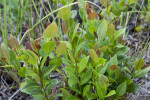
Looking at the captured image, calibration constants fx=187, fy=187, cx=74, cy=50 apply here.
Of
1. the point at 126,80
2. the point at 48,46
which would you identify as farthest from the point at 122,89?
the point at 48,46

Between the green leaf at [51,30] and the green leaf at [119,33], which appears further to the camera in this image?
the green leaf at [119,33]

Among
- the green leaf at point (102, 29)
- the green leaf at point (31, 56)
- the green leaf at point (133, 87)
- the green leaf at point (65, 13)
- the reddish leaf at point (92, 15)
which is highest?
the green leaf at point (65, 13)

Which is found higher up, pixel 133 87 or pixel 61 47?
pixel 61 47

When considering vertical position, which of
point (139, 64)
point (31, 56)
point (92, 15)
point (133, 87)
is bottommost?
point (133, 87)

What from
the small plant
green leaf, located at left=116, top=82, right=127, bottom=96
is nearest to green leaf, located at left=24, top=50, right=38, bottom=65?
the small plant

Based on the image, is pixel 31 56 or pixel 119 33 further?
pixel 119 33

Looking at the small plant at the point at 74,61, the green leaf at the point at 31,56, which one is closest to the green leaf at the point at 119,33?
the small plant at the point at 74,61

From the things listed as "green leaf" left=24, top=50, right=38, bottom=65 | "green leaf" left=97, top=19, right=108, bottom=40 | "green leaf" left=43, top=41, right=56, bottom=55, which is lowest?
"green leaf" left=24, top=50, right=38, bottom=65

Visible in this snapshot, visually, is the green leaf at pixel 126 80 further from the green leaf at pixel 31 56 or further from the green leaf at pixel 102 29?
the green leaf at pixel 31 56

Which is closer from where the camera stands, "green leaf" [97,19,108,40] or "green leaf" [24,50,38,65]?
"green leaf" [24,50,38,65]

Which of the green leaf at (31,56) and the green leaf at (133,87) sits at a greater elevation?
the green leaf at (31,56)

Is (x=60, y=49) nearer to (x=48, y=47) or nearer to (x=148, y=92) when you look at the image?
(x=48, y=47)

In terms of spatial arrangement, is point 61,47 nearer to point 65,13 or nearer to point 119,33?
point 65,13

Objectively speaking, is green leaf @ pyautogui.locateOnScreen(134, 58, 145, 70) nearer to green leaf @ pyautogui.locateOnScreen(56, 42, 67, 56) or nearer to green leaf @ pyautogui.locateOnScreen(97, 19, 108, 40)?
green leaf @ pyautogui.locateOnScreen(97, 19, 108, 40)
